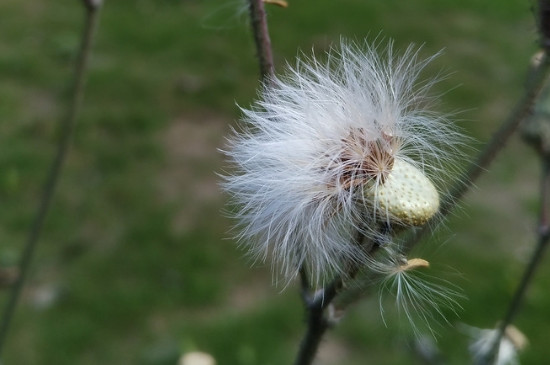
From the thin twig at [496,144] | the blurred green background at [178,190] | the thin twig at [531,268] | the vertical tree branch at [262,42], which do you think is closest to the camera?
the thin twig at [496,144]

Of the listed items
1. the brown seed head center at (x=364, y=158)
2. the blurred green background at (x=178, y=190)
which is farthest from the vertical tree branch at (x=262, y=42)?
the blurred green background at (x=178, y=190)

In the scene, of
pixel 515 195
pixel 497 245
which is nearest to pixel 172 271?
pixel 497 245

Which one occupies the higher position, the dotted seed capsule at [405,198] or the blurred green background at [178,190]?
the dotted seed capsule at [405,198]

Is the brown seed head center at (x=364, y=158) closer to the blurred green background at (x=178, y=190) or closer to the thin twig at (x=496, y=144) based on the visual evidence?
the thin twig at (x=496, y=144)

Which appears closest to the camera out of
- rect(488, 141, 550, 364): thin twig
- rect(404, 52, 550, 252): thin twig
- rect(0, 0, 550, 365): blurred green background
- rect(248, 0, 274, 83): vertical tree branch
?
rect(404, 52, 550, 252): thin twig

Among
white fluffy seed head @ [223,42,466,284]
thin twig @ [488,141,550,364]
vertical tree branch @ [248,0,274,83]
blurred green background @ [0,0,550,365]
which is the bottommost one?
blurred green background @ [0,0,550,365]

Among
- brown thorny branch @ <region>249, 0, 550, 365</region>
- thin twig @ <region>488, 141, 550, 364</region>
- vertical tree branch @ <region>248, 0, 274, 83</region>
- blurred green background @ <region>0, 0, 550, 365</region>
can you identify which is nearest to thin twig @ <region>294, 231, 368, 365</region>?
brown thorny branch @ <region>249, 0, 550, 365</region>

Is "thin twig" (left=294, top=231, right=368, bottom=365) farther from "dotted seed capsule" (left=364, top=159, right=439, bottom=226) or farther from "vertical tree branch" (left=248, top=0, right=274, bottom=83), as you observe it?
"vertical tree branch" (left=248, top=0, right=274, bottom=83)

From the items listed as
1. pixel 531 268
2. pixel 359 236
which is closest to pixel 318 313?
pixel 359 236
